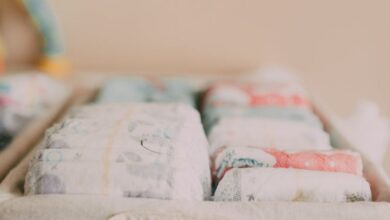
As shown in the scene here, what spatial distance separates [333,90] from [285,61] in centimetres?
24

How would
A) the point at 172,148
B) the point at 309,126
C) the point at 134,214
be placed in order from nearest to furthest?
the point at 134,214 → the point at 172,148 → the point at 309,126

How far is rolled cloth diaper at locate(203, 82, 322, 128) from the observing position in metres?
1.50

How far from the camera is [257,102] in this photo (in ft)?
5.21

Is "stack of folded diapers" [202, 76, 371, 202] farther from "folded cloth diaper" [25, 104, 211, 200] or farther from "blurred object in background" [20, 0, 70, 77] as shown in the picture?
"blurred object in background" [20, 0, 70, 77]

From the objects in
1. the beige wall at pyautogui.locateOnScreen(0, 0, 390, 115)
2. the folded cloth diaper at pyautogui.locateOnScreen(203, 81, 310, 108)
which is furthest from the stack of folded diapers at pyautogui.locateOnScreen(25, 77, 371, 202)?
the beige wall at pyautogui.locateOnScreen(0, 0, 390, 115)

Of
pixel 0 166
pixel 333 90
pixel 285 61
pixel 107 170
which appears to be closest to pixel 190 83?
pixel 285 61

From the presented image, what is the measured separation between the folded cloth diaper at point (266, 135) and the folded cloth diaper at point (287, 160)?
113mm

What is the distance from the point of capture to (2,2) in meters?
2.05

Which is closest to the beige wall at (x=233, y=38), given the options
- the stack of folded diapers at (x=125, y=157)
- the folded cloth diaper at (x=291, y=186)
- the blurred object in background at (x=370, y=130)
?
the blurred object in background at (x=370, y=130)

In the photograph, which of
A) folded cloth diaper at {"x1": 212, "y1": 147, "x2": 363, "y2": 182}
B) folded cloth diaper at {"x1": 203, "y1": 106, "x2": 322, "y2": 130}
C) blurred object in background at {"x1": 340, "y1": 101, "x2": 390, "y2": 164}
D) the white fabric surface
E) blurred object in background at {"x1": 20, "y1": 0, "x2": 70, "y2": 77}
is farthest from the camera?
blurred object in background at {"x1": 20, "y1": 0, "x2": 70, "y2": 77}

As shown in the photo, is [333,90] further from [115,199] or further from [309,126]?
[115,199]

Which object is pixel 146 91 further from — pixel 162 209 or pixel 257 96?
pixel 162 209

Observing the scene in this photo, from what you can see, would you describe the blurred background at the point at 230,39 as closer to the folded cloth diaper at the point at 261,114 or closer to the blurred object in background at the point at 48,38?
the blurred object in background at the point at 48,38

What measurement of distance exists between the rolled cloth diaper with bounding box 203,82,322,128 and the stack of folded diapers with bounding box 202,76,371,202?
0.02 m
